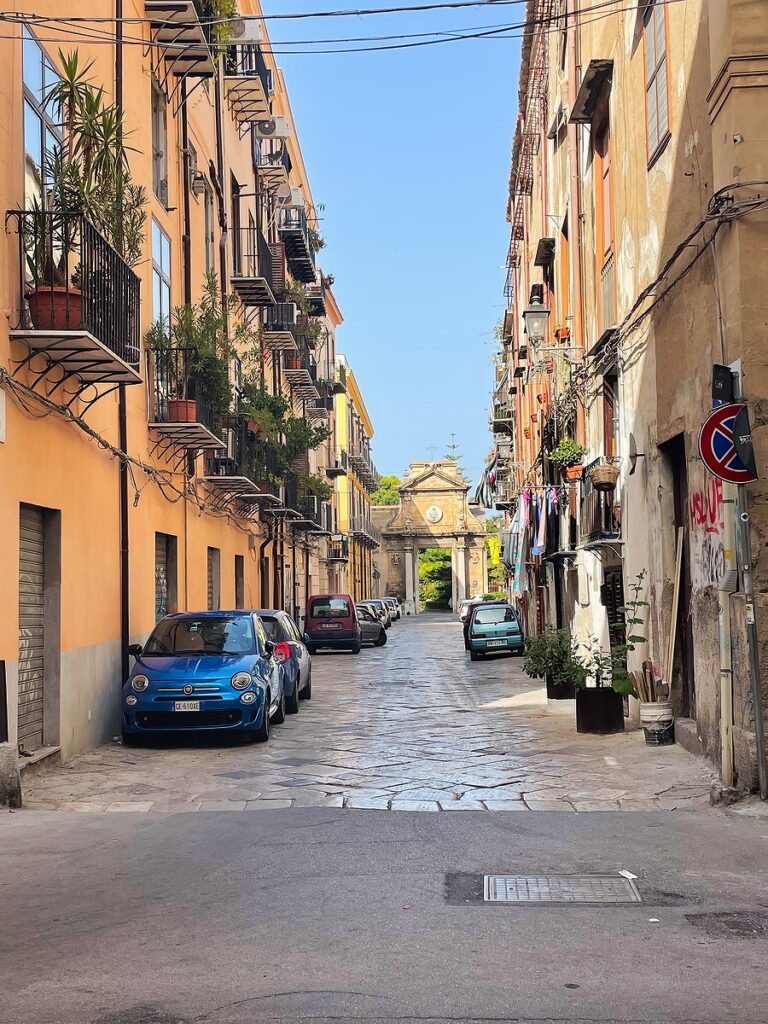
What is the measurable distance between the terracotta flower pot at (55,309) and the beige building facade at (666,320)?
18.0ft

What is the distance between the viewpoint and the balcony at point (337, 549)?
5171 cm

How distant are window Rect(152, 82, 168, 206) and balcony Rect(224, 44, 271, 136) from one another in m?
5.13

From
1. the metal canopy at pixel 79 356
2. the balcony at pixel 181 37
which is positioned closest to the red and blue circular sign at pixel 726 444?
the metal canopy at pixel 79 356

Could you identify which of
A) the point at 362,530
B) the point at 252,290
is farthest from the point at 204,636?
the point at 362,530

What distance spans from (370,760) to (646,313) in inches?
216

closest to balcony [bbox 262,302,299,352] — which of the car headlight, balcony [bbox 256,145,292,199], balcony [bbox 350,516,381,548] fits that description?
balcony [bbox 256,145,292,199]

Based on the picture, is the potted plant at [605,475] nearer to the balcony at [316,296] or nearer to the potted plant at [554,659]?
the potted plant at [554,659]

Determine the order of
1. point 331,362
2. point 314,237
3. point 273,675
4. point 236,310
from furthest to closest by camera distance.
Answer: point 331,362 → point 314,237 → point 236,310 → point 273,675

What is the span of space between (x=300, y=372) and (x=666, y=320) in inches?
896

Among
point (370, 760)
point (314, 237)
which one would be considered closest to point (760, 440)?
point (370, 760)

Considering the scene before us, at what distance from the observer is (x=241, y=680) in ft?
43.2

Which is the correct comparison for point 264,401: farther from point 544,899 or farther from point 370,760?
point 544,899

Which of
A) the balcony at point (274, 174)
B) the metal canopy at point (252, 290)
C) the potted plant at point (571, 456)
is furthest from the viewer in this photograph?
the balcony at point (274, 174)

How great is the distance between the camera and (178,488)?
59.5 ft
